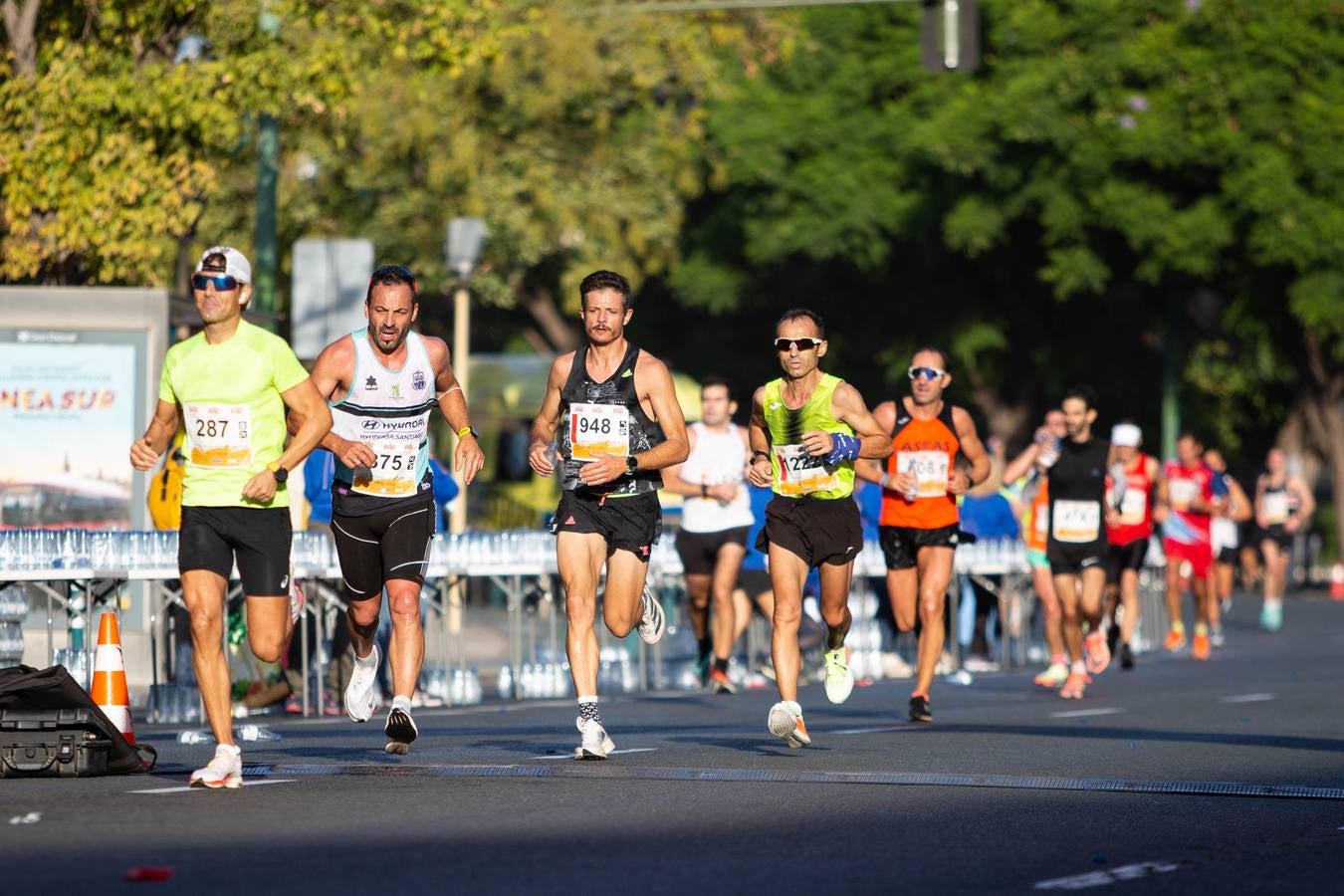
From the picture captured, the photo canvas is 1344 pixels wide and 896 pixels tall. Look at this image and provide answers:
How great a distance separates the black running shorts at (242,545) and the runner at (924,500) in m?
5.05

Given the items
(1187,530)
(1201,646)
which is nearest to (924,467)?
(1201,646)

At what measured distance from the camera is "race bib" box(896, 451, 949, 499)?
14594mm

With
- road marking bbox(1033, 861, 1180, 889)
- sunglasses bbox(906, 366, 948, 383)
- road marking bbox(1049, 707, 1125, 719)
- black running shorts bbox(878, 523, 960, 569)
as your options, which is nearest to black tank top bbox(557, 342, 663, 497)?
black running shorts bbox(878, 523, 960, 569)

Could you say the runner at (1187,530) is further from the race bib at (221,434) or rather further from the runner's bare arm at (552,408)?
the race bib at (221,434)

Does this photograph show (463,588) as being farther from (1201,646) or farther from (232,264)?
(232,264)

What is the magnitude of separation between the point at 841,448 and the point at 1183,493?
521 inches

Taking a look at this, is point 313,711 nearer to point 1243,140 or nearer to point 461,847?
point 461,847

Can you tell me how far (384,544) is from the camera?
11.1 meters

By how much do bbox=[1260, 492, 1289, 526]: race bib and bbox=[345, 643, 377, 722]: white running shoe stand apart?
69.6 feet

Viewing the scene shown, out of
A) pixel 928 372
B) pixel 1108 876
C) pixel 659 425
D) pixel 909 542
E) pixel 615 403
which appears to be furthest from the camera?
pixel 928 372

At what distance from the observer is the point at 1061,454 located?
17.9m

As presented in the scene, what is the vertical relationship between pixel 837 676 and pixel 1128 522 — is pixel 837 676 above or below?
below

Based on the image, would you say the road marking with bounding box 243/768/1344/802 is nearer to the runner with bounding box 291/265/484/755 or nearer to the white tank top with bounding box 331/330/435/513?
the runner with bounding box 291/265/484/755

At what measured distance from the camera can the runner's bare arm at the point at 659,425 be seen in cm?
1102
